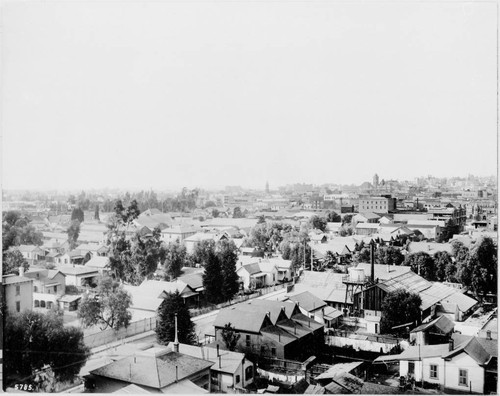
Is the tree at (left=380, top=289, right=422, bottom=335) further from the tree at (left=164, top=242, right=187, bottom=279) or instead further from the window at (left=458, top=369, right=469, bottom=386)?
the tree at (left=164, top=242, right=187, bottom=279)

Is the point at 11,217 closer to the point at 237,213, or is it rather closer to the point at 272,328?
the point at 237,213

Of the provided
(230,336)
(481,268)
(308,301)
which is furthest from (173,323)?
(481,268)

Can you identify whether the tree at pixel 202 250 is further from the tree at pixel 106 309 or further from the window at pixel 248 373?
the window at pixel 248 373

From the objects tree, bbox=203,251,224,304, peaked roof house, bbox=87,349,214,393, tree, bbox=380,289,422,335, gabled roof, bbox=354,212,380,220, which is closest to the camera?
peaked roof house, bbox=87,349,214,393

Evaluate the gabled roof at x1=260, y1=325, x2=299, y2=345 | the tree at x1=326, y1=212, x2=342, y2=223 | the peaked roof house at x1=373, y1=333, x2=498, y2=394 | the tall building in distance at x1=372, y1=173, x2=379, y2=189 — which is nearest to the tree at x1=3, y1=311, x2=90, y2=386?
the gabled roof at x1=260, y1=325, x2=299, y2=345

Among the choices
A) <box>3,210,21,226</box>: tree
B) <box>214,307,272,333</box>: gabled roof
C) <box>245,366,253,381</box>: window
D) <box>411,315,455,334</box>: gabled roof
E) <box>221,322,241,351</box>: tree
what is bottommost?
<box>245,366,253,381</box>: window

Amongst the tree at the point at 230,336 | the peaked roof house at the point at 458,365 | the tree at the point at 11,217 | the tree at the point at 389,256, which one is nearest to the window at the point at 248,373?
the tree at the point at 230,336
